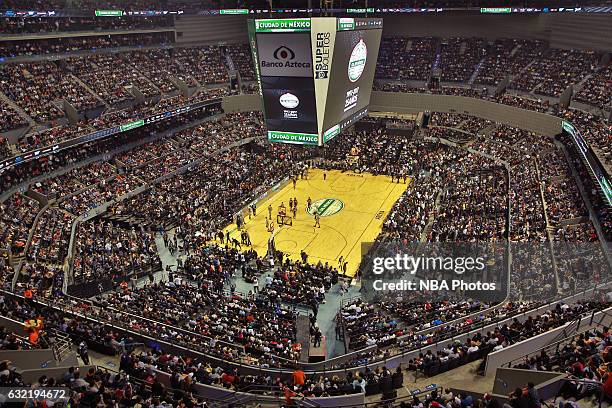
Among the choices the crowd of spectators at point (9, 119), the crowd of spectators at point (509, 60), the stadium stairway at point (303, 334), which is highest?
the crowd of spectators at point (509, 60)

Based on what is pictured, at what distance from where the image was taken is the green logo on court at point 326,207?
3212 centimetres

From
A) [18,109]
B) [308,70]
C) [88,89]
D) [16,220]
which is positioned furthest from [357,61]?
[88,89]

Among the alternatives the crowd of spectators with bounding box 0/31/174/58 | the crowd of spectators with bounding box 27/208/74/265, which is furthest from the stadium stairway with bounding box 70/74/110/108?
the crowd of spectators with bounding box 27/208/74/265

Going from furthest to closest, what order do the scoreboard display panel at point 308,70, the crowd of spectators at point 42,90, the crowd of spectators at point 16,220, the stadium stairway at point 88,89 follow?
the stadium stairway at point 88,89 < the crowd of spectators at point 42,90 < the scoreboard display panel at point 308,70 < the crowd of spectators at point 16,220

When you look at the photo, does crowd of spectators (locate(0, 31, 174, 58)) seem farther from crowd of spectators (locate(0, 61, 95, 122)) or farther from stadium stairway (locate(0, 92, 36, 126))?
stadium stairway (locate(0, 92, 36, 126))

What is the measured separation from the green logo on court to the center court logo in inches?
Answer: 328

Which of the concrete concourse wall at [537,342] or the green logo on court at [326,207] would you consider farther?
the green logo on court at [326,207]

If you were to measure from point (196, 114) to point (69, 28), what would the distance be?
12.6 metres

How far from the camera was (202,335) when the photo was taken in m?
16.8

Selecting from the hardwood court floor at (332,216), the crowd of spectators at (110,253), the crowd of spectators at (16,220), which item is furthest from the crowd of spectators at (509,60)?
the crowd of spectators at (16,220)

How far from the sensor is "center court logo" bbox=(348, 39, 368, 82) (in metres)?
27.9

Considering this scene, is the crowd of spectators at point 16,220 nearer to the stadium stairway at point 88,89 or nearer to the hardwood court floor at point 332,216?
the hardwood court floor at point 332,216

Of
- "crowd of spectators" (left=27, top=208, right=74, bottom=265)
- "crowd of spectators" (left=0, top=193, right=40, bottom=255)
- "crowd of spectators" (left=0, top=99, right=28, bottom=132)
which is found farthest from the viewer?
"crowd of spectators" (left=0, top=99, right=28, bottom=132)

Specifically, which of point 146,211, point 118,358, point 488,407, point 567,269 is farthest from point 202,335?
point 146,211
